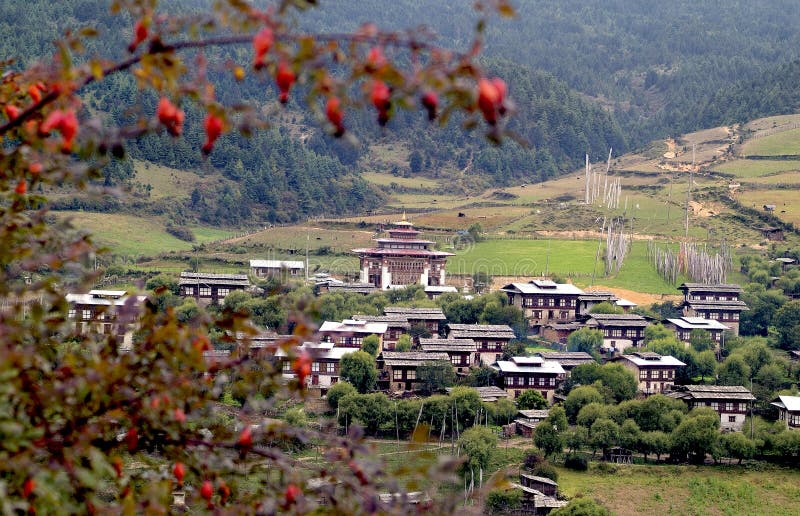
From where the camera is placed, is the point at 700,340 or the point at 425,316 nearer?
the point at 700,340

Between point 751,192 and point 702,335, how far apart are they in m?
30.2

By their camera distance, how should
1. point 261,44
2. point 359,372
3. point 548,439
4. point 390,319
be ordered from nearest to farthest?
point 261,44 < point 548,439 < point 359,372 < point 390,319

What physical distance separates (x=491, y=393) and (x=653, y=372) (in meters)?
6.21

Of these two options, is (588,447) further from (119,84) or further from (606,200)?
(119,84)

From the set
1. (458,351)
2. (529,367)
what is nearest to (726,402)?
(529,367)

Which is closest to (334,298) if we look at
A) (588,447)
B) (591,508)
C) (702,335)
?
(702,335)

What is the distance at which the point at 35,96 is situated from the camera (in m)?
5.84

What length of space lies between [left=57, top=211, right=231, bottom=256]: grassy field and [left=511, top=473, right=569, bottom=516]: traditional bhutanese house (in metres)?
37.1

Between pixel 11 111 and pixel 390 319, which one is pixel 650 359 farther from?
pixel 11 111

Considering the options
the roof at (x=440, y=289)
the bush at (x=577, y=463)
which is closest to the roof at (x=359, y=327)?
the roof at (x=440, y=289)

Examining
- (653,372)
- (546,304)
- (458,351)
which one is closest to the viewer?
(653,372)

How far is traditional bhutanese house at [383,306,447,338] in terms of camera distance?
46.2m

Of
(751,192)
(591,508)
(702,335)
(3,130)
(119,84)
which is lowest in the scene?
(591,508)

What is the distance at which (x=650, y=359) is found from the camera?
39812 mm
